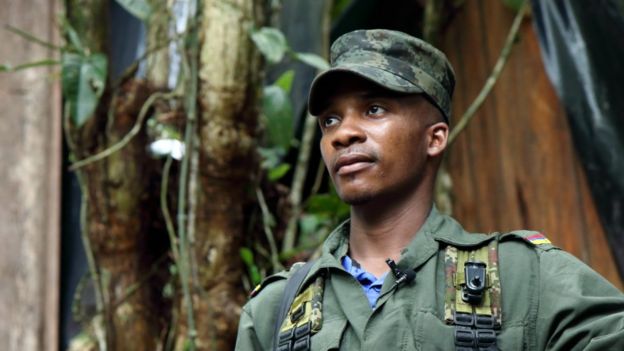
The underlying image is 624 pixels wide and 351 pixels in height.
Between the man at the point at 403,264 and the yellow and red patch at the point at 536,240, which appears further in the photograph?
the yellow and red patch at the point at 536,240

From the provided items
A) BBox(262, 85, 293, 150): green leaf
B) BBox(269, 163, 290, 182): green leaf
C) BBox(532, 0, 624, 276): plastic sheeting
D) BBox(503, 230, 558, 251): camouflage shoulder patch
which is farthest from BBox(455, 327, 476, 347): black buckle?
BBox(269, 163, 290, 182): green leaf

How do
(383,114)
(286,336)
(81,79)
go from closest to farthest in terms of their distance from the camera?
(286,336) → (383,114) → (81,79)

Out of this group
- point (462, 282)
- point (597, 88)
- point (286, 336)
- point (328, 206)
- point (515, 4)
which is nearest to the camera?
point (462, 282)

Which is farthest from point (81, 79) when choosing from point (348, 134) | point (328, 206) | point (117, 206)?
point (348, 134)

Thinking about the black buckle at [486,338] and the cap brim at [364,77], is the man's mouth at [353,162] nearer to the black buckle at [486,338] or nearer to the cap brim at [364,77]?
the cap brim at [364,77]

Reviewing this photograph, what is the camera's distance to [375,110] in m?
2.28

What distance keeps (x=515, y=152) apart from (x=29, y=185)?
2.03 meters

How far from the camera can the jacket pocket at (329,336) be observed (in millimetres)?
2096

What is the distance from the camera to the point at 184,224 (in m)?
3.70

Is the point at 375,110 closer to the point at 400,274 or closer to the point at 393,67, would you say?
the point at 393,67

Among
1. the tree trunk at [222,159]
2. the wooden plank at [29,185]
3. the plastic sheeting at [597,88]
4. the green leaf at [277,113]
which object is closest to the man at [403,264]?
the plastic sheeting at [597,88]

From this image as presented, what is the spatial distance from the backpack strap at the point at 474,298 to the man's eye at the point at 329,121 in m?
0.43

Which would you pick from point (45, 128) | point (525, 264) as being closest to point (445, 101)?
point (525, 264)

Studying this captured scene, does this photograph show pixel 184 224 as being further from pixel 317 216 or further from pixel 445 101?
pixel 445 101
